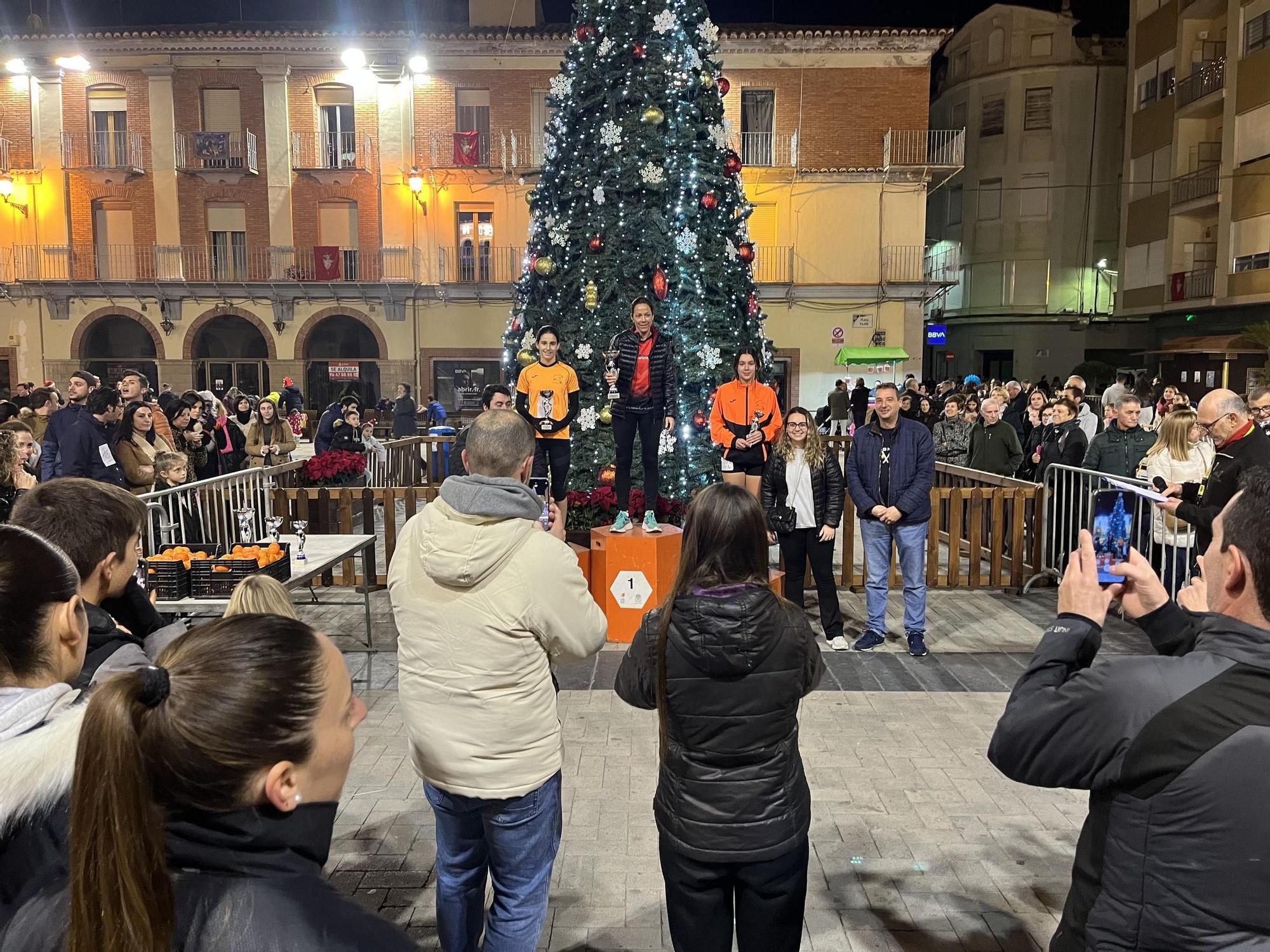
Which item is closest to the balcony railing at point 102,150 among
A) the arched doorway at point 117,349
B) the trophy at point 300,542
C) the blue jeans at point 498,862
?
the arched doorway at point 117,349

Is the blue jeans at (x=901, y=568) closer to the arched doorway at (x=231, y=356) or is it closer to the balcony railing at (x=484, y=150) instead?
the balcony railing at (x=484, y=150)

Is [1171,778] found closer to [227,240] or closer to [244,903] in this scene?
[244,903]

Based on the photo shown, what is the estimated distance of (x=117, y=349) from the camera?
91.3ft

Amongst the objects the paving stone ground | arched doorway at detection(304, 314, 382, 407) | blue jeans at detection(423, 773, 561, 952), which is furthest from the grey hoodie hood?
arched doorway at detection(304, 314, 382, 407)

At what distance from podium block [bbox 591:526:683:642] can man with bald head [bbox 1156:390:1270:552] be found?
348cm

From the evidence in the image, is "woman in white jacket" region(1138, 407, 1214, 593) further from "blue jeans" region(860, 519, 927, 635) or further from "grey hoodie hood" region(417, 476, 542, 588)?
"grey hoodie hood" region(417, 476, 542, 588)

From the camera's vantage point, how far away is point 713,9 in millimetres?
30344

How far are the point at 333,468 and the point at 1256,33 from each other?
26.9m

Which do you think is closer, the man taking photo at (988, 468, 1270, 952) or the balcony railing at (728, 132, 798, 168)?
the man taking photo at (988, 468, 1270, 952)

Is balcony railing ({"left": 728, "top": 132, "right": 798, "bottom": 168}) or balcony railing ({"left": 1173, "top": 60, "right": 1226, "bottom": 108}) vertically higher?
balcony railing ({"left": 1173, "top": 60, "right": 1226, "bottom": 108})

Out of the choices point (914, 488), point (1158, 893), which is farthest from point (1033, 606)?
point (1158, 893)

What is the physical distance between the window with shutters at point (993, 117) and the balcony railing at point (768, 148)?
38.4 feet

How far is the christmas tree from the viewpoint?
31.3 ft

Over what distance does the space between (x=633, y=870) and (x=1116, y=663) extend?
8.91 feet
